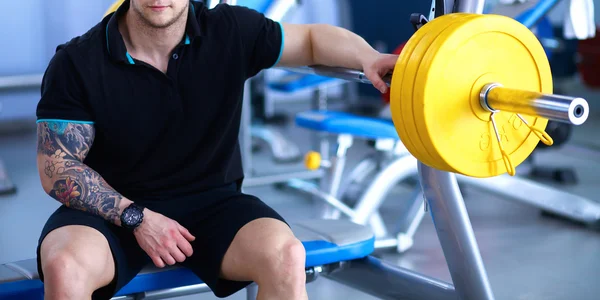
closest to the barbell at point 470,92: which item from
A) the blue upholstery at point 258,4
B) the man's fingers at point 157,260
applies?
the man's fingers at point 157,260

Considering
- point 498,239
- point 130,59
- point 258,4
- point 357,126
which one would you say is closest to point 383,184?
point 357,126

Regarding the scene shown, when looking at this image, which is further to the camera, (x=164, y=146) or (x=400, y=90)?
(x=164, y=146)

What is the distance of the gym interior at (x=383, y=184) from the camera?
1.58m

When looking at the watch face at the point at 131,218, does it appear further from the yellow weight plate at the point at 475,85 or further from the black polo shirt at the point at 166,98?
the yellow weight plate at the point at 475,85

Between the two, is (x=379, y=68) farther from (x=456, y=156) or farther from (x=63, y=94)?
(x=63, y=94)

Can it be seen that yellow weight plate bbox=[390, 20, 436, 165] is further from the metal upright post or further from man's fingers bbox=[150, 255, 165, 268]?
man's fingers bbox=[150, 255, 165, 268]

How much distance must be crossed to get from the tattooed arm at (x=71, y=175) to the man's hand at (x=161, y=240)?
0.06m

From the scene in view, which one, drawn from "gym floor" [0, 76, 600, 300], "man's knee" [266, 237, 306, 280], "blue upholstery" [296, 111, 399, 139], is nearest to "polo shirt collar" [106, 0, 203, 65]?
"man's knee" [266, 237, 306, 280]

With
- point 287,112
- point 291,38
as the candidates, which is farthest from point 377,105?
point 291,38

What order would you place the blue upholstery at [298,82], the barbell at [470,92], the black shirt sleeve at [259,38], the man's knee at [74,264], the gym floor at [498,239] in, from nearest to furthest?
the barbell at [470,92] < the man's knee at [74,264] < the black shirt sleeve at [259,38] < the gym floor at [498,239] < the blue upholstery at [298,82]

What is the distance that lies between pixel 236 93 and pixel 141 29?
0.83 ft

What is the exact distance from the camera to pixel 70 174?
59.0 inches

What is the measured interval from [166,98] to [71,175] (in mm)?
255

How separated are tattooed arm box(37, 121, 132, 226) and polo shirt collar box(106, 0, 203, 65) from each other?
0.55 ft
